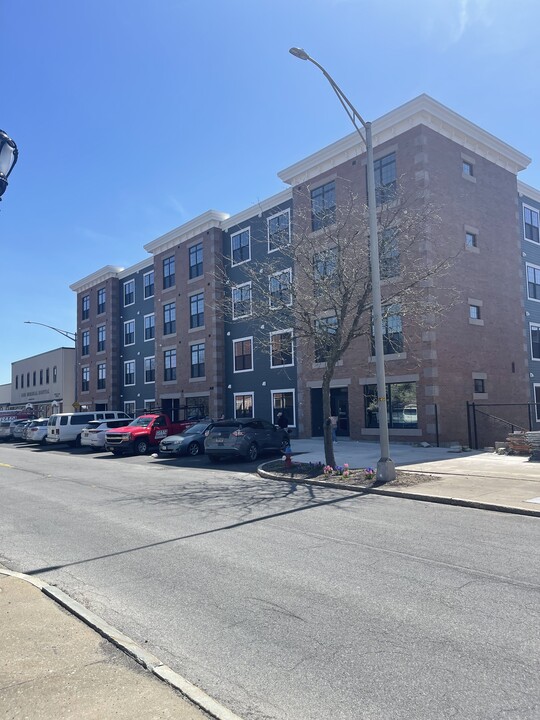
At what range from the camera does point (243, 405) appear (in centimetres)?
3472

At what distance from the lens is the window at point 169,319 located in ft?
135

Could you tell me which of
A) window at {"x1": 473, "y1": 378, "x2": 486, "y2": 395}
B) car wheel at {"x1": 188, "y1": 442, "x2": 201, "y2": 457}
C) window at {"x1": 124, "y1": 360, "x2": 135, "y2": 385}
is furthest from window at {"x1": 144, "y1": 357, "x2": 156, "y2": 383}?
window at {"x1": 473, "y1": 378, "x2": 486, "y2": 395}

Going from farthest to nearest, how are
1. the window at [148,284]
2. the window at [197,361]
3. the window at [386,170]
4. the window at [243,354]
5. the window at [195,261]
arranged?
the window at [148,284] < the window at [195,261] < the window at [197,361] < the window at [243,354] < the window at [386,170]

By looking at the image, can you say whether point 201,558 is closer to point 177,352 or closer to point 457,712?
point 457,712

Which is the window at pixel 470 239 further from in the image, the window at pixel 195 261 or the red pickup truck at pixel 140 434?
the window at pixel 195 261

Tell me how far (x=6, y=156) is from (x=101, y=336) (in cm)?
4782

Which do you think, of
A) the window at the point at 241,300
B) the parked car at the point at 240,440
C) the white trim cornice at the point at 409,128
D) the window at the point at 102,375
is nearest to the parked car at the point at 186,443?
the parked car at the point at 240,440

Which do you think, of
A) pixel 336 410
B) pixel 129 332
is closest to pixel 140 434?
pixel 336 410

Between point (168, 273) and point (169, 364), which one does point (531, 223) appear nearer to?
point (168, 273)

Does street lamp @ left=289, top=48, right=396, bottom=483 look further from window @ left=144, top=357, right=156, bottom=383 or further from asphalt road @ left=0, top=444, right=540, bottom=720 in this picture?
window @ left=144, top=357, right=156, bottom=383

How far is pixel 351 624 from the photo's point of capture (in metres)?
5.15

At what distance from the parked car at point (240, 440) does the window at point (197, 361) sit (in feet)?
54.6

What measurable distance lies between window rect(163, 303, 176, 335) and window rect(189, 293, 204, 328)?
244 cm

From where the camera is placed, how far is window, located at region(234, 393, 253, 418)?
112ft
